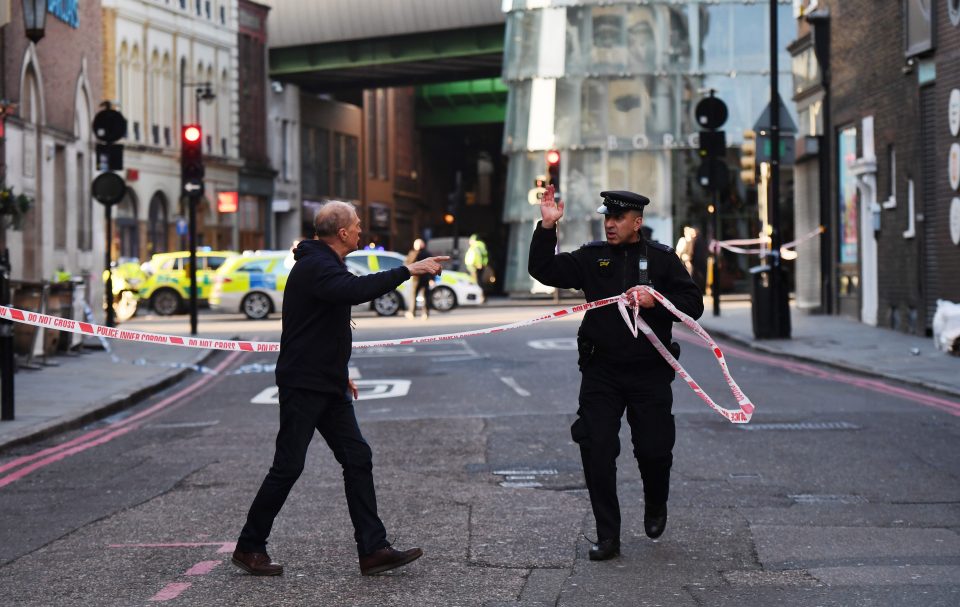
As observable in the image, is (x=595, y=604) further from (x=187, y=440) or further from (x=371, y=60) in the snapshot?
(x=371, y=60)

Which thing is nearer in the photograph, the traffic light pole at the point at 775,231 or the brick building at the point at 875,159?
the brick building at the point at 875,159

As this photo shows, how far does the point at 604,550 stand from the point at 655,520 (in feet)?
1.60

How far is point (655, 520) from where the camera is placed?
779 centimetres

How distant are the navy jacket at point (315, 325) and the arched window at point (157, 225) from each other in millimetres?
50480

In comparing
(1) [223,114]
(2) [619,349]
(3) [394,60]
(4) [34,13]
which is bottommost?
(2) [619,349]

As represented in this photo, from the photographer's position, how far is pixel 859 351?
67.6 ft

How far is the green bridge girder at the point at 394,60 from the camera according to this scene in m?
57.6

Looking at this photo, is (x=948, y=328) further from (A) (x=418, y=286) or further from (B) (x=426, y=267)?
(A) (x=418, y=286)

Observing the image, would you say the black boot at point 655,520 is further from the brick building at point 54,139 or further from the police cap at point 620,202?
the brick building at point 54,139

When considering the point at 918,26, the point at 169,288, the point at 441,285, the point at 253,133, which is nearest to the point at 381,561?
the point at 918,26

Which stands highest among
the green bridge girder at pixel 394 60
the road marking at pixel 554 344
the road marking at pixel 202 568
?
the green bridge girder at pixel 394 60

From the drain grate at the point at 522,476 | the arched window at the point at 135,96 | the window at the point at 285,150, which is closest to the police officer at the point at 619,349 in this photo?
the drain grate at the point at 522,476

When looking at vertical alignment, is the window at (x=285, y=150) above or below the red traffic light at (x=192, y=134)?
above

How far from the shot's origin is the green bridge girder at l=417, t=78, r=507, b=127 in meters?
83.8
